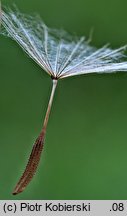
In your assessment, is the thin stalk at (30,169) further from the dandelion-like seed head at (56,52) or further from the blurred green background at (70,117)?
the blurred green background at (70,117)

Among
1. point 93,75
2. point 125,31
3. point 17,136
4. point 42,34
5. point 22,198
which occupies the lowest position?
point 22,198

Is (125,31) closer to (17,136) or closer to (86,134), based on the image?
(86,134)

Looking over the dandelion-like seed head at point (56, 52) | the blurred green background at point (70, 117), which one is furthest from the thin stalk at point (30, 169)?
the blurred green background at point (70, 117)

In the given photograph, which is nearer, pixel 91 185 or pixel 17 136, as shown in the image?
pixel 91 185

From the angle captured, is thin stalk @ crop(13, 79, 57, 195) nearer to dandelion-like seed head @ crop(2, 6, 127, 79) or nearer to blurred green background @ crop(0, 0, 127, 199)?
dandelion-like seed head @ crop(2, 6, 127, 79)

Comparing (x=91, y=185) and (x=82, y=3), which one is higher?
(x=82, y=3)

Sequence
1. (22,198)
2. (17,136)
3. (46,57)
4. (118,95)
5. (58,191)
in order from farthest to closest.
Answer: (118,95), (17,136), (58,191), (22,198), (46,57)

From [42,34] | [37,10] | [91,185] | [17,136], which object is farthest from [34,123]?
[42,34]

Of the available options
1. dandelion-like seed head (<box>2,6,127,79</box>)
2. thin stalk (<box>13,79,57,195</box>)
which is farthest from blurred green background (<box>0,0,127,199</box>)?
thin stalk (<box>13,79,57,195</box>)
